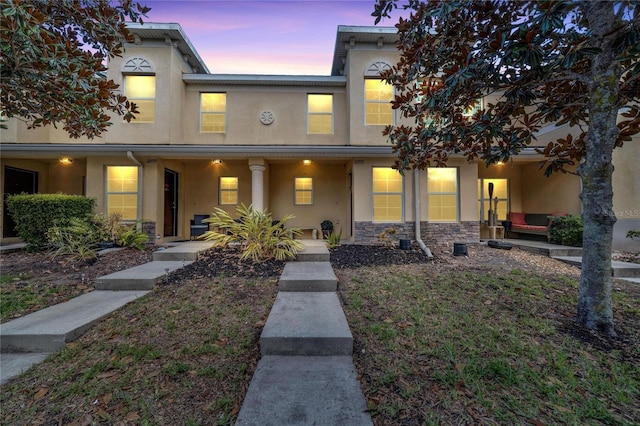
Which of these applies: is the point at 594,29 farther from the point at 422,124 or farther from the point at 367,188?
the point at 367,188

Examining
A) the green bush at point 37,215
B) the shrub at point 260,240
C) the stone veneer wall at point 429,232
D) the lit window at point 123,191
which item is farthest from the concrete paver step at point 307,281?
the lit window at point 123,191

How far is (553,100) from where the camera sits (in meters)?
3.23

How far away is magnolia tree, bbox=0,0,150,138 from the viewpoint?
8.07 feet

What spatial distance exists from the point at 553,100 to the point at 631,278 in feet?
14.0

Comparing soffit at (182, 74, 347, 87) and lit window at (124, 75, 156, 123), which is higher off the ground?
soffit at (182, 74, 347, 87)

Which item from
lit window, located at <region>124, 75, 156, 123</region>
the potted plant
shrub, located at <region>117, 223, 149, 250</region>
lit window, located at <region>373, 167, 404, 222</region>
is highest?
lit window, located at <region>124, 75, 156, 123</region>

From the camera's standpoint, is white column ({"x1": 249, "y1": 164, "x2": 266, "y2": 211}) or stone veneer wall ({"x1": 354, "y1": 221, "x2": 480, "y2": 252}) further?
white column ({"x1": 249, "y1": 164, "x2": 266, "y2": 211})

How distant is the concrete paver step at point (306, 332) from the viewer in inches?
95.4

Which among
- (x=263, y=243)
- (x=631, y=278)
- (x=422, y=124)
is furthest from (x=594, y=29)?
(x=263, y=243)

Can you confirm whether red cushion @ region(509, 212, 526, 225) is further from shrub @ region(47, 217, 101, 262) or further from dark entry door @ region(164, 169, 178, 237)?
shrub @ region(47, 217, 101, 262)

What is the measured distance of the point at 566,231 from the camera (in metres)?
7.02

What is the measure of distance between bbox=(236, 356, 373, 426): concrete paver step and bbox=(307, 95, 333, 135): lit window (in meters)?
7.89

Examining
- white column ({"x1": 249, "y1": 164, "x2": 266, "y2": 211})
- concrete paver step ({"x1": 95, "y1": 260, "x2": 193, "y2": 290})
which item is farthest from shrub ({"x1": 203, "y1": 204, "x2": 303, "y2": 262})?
white column ({"x1": 249, "y1": 164, "x2": 266, "y2": 211})

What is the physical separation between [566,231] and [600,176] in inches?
225
